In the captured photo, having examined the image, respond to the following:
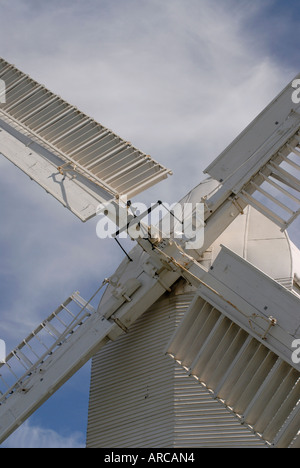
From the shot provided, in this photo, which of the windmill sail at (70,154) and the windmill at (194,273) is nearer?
the windmill at (194,273)

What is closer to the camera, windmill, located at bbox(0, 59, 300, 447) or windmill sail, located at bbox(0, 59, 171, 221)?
windmill, located at bbox(0, 59, 300, 447)

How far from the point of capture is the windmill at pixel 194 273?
55.8 ft

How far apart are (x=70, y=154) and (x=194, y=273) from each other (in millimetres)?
4621

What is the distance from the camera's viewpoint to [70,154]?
2156 cm

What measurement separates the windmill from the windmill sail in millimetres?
26

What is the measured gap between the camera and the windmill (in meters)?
17.0

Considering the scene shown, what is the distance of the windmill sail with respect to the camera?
67.4 ft

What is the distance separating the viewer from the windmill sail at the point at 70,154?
20531 mm

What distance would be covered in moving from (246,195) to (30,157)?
190 inches

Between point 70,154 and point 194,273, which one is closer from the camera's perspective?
point 194,273

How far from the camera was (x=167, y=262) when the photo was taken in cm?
1950

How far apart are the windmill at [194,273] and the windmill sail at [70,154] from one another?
26 millimetres
